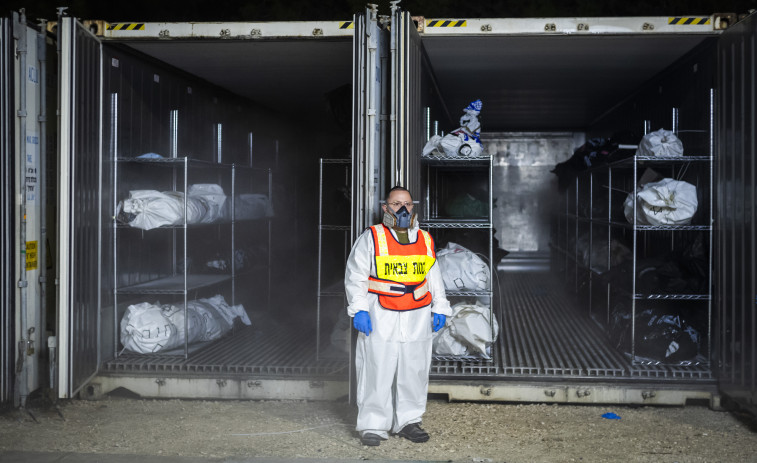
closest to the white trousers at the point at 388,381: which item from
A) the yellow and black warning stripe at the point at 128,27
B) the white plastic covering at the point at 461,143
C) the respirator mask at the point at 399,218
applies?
the respirator mask at the point at 399,218

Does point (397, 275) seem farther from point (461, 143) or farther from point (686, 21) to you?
point (686, 21)

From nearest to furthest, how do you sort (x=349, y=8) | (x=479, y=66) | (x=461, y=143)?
(x=461, y=143), (x=479, y=66), (x=349, y=8)

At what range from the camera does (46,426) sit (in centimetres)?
549

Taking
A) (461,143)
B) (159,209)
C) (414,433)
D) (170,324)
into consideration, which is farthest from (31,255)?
(461,143)

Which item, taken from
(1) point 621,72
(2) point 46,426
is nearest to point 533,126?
(1) point 621,72

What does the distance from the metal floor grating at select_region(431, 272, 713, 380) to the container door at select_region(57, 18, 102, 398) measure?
9.31 feet

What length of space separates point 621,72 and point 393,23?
11.6ft

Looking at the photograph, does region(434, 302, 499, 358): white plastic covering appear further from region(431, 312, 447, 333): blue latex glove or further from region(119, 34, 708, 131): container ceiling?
region(119, 34, 708, 131): container ceiling

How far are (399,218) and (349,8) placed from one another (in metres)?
14.3

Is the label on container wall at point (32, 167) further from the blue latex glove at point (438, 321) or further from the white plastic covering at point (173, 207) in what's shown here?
the blue latex glove at point (438, 321)

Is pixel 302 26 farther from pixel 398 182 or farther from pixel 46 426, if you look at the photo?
pixel 46 426

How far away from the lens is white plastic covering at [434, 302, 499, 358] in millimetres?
6207

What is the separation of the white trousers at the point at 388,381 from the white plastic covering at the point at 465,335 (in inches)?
42.0

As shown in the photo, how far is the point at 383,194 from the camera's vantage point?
580cm
